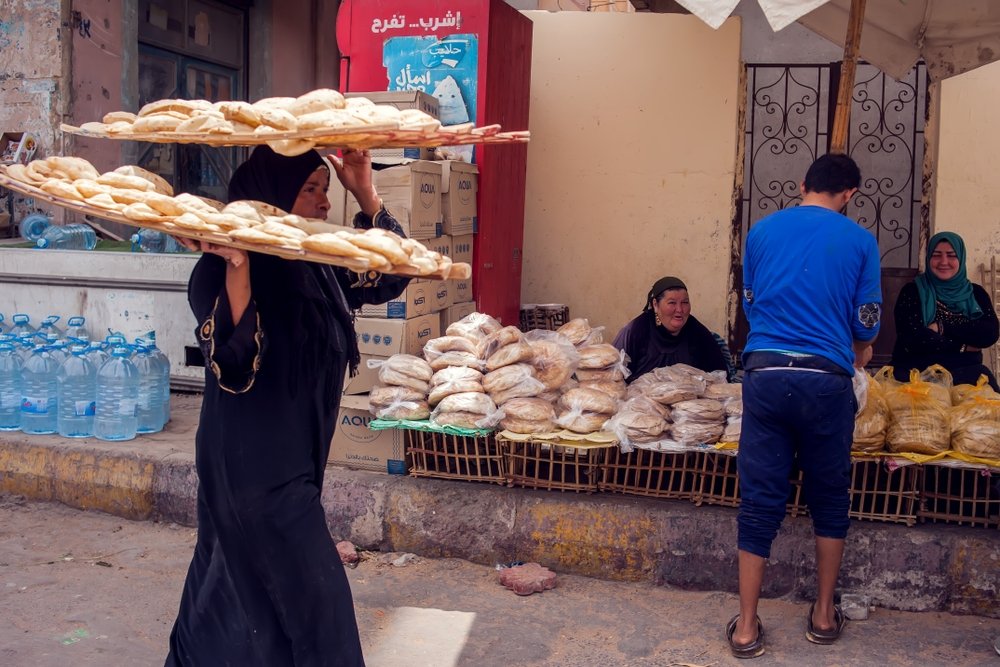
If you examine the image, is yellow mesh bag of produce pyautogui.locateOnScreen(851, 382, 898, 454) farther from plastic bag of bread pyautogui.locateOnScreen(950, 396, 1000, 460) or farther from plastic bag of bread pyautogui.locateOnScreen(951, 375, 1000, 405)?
plastic bag of bread pyautogui.locateOnScreen(951, 375, 1000, 405)

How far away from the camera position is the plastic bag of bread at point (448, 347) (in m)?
4.52

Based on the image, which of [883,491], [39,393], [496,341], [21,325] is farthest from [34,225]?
[883,491]

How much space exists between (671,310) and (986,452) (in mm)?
1662

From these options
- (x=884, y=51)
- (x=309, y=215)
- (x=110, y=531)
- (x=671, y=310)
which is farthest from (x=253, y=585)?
(x=884, y=51)

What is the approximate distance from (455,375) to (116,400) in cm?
207

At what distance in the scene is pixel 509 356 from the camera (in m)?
4.44

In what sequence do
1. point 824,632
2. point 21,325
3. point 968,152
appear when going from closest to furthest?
point 824,632, point 21,325, point 968,152

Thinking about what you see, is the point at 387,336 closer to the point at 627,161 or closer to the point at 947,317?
the point at 627,161

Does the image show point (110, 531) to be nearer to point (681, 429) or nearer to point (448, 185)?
point (448, 185)

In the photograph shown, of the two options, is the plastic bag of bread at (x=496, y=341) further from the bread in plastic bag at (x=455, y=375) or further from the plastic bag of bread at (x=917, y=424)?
the plastic bag of bread at (x=917, y=424)

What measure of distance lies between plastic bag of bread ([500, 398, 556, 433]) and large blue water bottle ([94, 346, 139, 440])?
7.35 feet

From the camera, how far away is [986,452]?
383 cm

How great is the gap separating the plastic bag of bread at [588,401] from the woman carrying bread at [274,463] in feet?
5.91

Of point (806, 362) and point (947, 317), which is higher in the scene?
point (947, 317)
